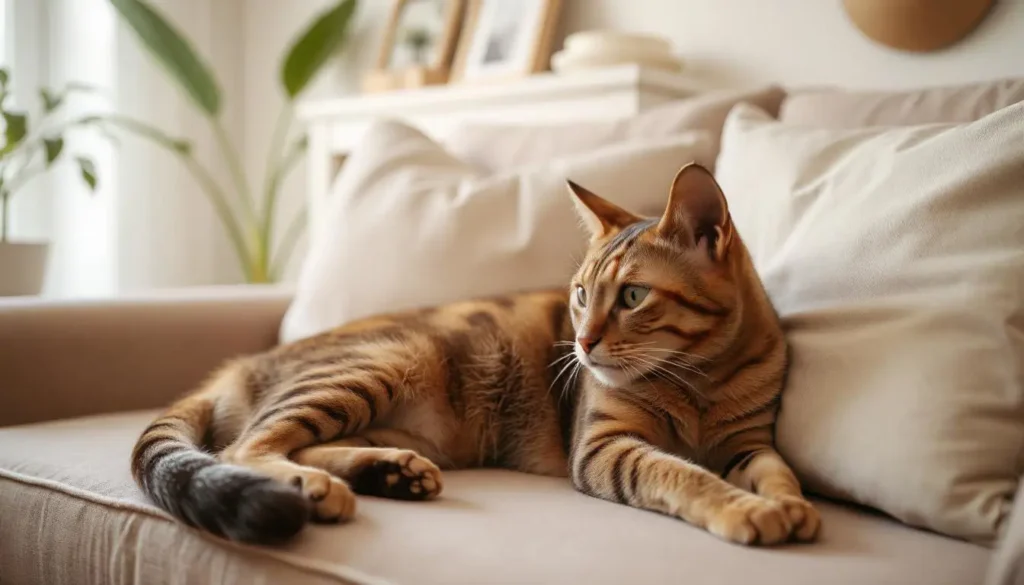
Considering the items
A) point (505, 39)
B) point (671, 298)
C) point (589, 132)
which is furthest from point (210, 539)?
point (505, 39)

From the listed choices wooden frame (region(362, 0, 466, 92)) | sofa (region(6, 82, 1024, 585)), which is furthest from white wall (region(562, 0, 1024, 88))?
sofa (region(6, 82, 1024, 585))

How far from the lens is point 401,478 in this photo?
1146 millimetres

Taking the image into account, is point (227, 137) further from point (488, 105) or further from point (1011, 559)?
point (1011, 559)

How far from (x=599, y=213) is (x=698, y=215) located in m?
0.22

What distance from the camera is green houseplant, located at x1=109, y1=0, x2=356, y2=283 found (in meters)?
2.98

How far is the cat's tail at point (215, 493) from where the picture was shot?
36.7 inches

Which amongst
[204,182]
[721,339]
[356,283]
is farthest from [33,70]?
[721,339]

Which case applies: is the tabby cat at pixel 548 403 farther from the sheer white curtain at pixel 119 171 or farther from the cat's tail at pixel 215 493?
the sheer white curtain at pixel 119 171

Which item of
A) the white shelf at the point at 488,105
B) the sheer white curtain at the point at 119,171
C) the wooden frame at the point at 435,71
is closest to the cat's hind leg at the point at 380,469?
the white shelf at the point at 488,105

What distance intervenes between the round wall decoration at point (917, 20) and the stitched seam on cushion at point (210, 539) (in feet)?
5.56

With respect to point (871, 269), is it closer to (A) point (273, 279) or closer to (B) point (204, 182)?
(A) point (273, 279)

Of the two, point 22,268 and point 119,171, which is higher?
point 119,171

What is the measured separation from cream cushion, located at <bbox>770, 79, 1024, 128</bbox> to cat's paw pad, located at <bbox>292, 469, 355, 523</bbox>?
981 millimetres

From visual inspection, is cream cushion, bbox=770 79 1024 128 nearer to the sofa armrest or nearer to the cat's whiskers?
the cat's whiskers
